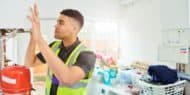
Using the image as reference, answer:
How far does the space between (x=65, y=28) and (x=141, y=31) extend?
185 centimetres

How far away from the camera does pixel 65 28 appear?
1.33 metres

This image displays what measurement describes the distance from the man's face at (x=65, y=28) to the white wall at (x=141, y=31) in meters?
1.43

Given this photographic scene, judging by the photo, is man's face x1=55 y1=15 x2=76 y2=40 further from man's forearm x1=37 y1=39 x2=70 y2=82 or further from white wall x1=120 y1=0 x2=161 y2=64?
white wall x1=120 y1=0 x2=161 y2=64

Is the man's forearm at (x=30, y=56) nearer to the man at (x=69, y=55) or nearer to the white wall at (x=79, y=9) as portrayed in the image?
the man at (x=69, y=55)

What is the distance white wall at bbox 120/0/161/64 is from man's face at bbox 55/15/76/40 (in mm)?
1435

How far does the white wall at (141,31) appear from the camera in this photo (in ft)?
8.85

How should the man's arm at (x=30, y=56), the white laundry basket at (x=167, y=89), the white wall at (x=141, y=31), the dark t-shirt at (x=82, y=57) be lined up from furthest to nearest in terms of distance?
the white wall at (x=141, y=31) < the white laundry basket at (x=167, y=89) < the man's arm at (x=30, y=56) < the dark t-shirt at (x=82, y=57)

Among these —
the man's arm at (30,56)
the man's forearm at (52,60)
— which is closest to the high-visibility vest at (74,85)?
the man's arm at (30,56)

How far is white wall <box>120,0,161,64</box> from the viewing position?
106 inches

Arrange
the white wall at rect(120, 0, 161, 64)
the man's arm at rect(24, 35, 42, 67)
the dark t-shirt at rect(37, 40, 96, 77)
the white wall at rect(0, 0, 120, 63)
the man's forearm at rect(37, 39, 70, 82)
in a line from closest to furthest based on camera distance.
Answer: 1. the man's forearm at rect(37, 39, 70, 82)
2. the dark t-shirt at rect(37, 40, 96, 77)
3. the man's arm at rect(24, 35, 42, 67)
4. the white wall at rect(120, 0, 161, 64)
5. the white wall at rect(0, 0, 120, 63)

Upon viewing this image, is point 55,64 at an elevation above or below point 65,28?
below

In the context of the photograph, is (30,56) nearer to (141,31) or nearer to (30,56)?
(30,56)

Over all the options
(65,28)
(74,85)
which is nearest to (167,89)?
(74,85)

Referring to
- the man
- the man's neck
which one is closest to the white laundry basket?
the man
